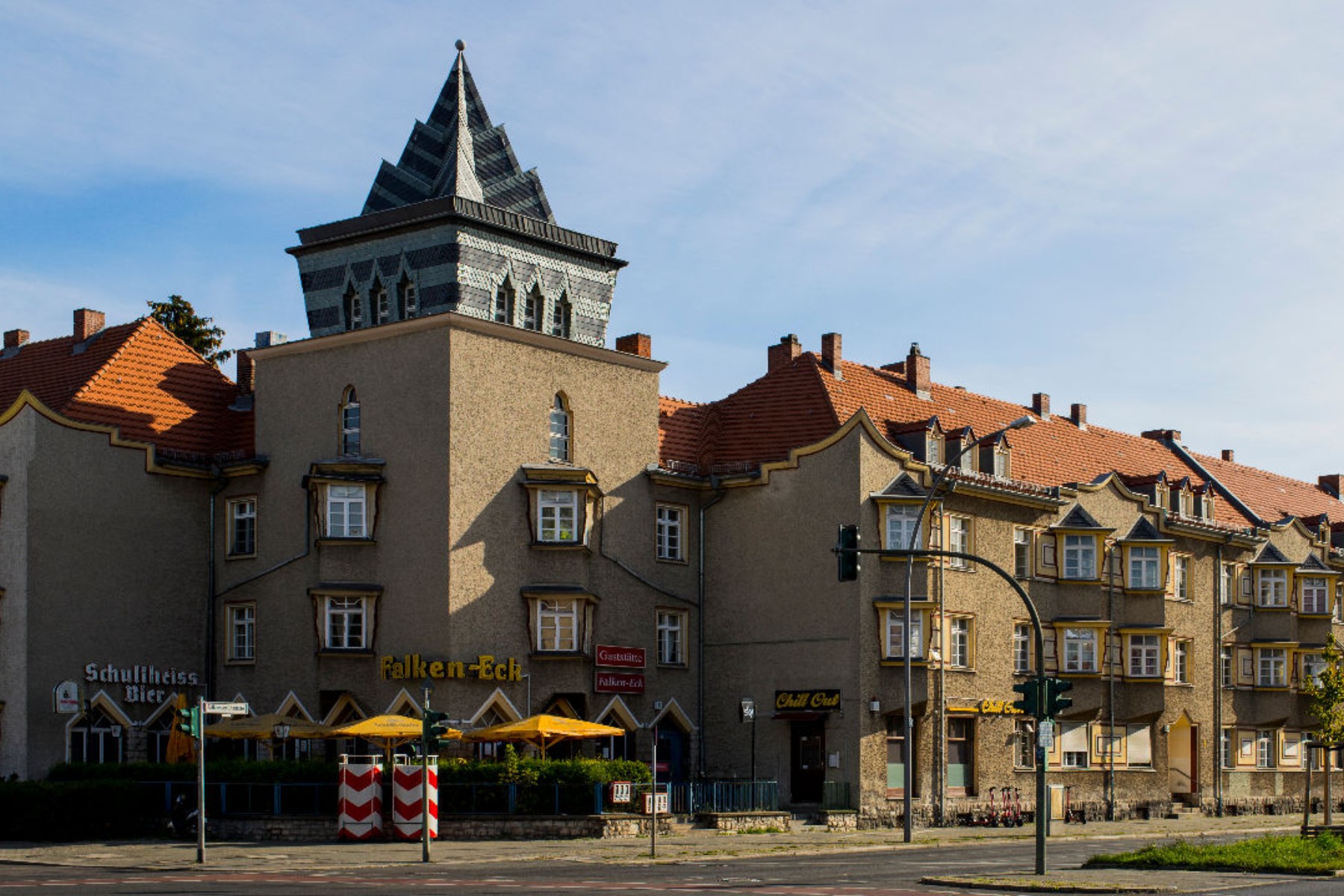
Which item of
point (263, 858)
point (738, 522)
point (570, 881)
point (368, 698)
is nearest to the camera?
point (570, 881)

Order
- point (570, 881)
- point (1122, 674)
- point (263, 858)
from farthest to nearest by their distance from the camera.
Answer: point (1122, 674) → point (263, 858) → point (570, 881)

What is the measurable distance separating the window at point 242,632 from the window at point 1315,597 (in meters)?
36.5

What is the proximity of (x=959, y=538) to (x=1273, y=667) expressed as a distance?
1809 cm

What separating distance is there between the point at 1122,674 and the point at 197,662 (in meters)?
→ 26.7

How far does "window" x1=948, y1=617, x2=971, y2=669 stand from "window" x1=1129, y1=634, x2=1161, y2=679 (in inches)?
311

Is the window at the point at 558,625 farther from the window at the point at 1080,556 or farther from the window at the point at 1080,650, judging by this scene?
the window at the point at 1080,556

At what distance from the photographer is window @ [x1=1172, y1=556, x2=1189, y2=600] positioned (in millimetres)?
58844

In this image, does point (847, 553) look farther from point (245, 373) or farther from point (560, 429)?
point (245, 373)

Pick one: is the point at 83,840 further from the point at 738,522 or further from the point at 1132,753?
the point at 1132,753

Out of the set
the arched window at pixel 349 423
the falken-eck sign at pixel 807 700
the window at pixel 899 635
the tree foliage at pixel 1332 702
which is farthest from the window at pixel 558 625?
the tree foliage at pixel 1332 702

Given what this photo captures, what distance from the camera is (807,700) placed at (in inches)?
1869

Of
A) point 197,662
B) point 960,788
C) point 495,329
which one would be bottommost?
point 960,788

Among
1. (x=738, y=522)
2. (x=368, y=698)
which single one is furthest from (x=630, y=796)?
(x=738, y=522)

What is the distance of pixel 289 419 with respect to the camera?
4756 cm
